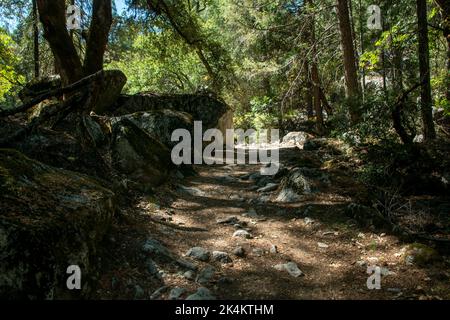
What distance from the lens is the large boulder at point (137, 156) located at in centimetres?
746

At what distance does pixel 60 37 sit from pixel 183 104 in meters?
4.65

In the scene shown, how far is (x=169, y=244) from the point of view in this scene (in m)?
5.11

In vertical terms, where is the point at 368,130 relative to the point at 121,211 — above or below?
above

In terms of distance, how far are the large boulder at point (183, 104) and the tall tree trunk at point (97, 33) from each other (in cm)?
265

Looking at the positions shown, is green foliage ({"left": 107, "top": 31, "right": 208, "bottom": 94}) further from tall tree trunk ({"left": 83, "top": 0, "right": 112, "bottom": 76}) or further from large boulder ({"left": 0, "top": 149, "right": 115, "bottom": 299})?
large boulder ({"left": 0, "top": 149, "right": 115, "bottom": 299})

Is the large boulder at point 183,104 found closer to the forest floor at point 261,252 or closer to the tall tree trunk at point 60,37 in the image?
the tall tree trunk at point 60,37

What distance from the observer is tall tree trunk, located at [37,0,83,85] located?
8.66 meters

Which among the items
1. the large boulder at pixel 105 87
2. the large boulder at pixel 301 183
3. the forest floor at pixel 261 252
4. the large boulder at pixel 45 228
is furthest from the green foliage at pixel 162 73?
the large boulder at pixel 45 228

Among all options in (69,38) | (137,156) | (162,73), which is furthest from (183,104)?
(162,73)

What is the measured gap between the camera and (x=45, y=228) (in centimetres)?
337

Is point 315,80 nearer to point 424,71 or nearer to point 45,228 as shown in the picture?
point 424,71

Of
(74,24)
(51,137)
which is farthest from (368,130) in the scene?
(74,24)
